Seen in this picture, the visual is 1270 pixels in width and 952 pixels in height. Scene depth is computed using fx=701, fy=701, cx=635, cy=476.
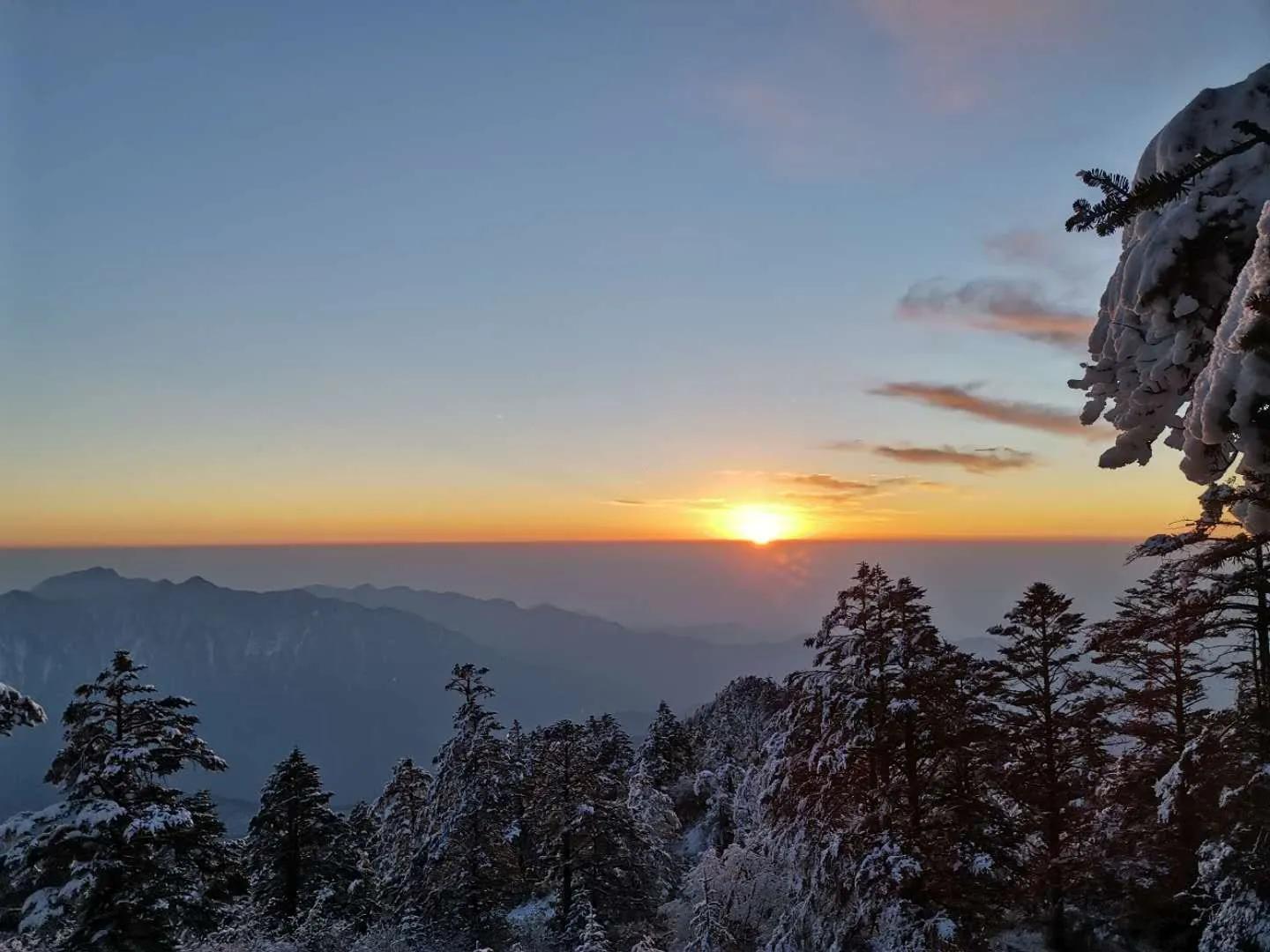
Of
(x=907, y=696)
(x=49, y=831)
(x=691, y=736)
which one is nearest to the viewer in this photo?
(x=907, y=696)

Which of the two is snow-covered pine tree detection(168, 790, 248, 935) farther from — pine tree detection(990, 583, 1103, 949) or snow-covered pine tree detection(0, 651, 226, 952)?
pine tree detection(990, 583, 1103, 949)

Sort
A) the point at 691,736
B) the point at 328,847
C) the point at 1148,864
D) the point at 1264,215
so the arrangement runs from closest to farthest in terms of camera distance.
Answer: the point at 1264,215, the point at 1148,864, the point at 328,847, the point at 691,736

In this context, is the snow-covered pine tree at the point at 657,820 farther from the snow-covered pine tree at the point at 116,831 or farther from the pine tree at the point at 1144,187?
the pine tree at the point at 1144,187

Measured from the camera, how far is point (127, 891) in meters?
15.3

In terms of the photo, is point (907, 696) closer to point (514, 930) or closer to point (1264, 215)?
point (1264, 215)

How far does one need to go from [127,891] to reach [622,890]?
17506 mm

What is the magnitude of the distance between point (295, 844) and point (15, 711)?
2331cm

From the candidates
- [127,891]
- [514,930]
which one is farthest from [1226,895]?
[514,930]

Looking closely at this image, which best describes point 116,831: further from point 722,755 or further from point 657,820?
point 722,755

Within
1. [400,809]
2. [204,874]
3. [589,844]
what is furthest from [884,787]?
[400,809]

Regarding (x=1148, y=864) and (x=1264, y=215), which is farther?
(x=1148, y=864)

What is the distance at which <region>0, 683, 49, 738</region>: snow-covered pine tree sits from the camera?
10.8 meters

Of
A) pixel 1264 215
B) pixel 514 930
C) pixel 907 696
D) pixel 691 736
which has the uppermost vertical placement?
pixel 1264 215

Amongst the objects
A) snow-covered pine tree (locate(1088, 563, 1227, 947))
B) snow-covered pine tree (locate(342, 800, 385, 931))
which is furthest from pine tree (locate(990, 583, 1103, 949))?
snow-covered pine tree (locate(342, 800, 385, 931))
